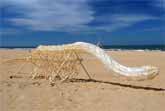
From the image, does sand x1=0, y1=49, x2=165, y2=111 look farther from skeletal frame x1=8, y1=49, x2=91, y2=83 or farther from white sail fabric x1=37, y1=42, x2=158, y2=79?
skeletal frame x1=8, y1=49, x2=91, y2=83

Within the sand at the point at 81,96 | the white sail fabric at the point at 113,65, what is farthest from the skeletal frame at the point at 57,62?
the sand at the point at 81,96

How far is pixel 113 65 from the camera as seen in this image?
13656mm

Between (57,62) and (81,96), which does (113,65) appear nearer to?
(57,62)

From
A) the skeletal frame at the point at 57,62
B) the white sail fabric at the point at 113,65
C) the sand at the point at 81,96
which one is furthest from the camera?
the skeletal frame at the point at 57,62

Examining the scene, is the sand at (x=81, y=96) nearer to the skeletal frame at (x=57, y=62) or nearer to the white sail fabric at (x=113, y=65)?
the white sail fabric at (x=113, y=65)

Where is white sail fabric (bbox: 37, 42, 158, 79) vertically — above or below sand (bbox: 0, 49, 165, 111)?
above

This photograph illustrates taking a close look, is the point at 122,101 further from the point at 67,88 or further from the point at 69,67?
the point at 69,67

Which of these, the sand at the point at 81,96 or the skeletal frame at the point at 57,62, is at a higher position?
the skeletal frame at the point at 57,62

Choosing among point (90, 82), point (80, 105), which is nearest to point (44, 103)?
point (80, 105)

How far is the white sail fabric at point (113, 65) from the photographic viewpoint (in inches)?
503

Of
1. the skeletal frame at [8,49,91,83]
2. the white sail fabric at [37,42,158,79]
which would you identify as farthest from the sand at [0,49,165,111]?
the skeletal frame at [8,49,91,83]

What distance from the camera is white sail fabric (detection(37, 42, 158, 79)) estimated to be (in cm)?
1277

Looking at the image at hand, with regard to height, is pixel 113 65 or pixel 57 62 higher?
pixel 57 62

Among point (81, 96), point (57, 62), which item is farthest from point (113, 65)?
point (81, 96)
